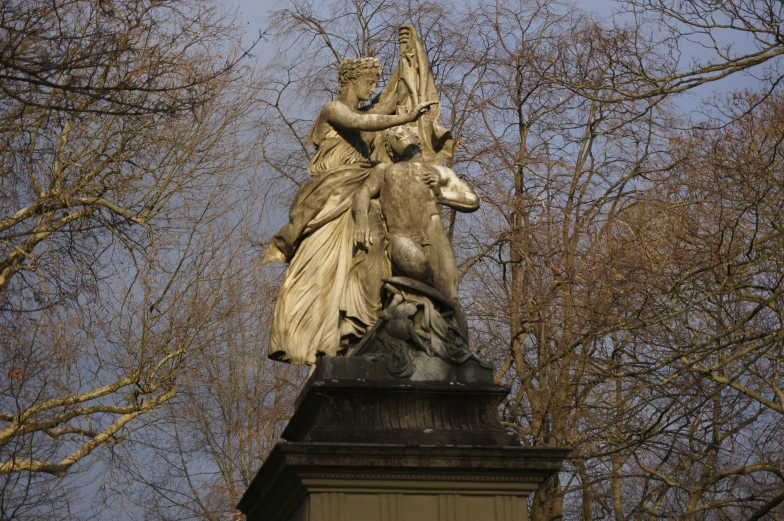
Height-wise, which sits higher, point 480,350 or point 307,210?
point 480,350

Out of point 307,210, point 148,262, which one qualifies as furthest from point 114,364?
point 307,210

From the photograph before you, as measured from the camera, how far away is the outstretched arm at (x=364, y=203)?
9.57 metres

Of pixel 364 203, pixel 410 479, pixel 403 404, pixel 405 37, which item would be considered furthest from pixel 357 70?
pixel 410 479

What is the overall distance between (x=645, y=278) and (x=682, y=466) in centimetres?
222

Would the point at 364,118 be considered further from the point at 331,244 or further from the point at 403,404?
the point at 403,404

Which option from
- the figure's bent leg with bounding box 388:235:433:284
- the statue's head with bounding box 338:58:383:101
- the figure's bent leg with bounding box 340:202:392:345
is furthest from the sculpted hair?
the figure's bent leg with bounding box 388:235:433:284

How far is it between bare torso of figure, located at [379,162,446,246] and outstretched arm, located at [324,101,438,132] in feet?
1.08

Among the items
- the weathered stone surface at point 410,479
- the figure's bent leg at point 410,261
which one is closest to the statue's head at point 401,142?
the figure's bent leg at point 410,261

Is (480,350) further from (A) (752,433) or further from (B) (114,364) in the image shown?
(B) (114,364)

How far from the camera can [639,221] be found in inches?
590

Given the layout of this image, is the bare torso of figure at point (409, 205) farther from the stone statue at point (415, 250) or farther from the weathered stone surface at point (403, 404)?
the weathered stone surface at point (403, 404)

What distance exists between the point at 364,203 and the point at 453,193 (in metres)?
0.64

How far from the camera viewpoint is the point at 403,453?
27.3 ft

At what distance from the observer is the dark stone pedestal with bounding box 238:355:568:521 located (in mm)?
8281
